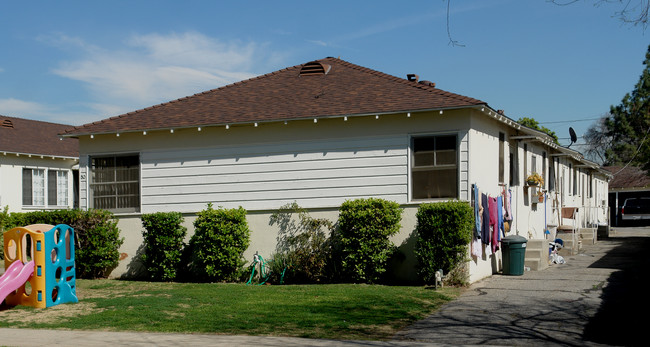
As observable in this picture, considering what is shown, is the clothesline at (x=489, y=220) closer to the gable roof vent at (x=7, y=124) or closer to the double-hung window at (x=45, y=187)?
the double-hung window at (x=45, y=187)

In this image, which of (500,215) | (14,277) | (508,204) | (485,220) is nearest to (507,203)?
(508,204)

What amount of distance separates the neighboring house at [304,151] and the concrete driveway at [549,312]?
163 centimetres

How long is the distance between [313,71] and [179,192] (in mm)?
4990

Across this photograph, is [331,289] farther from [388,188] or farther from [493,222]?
[493,222]

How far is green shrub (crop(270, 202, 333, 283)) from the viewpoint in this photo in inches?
601

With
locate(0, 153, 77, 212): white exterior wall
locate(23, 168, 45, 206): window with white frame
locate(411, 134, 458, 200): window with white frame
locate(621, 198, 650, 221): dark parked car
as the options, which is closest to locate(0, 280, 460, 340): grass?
locate(411, 134, 458, 200): window with white frame

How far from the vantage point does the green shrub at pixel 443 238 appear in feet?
44.7

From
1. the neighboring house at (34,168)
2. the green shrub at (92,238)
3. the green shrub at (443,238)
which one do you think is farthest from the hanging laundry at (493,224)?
the neighboring house at (34,168)

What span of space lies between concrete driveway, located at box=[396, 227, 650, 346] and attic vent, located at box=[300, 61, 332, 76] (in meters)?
7.19

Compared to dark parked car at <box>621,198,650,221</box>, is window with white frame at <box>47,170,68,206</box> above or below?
above

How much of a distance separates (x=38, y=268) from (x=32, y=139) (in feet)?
50.6

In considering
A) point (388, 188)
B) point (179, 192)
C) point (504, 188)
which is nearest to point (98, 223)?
point (179, 192)

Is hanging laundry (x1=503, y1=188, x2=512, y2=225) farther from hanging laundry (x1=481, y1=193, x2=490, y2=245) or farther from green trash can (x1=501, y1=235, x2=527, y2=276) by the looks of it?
hanging laundry (x1=481, y1=193, x2=490, y2=245)

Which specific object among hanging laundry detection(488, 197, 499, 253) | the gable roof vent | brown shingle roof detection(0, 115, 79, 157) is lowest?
hanging laundry detection(488, 197, 499, 253)
